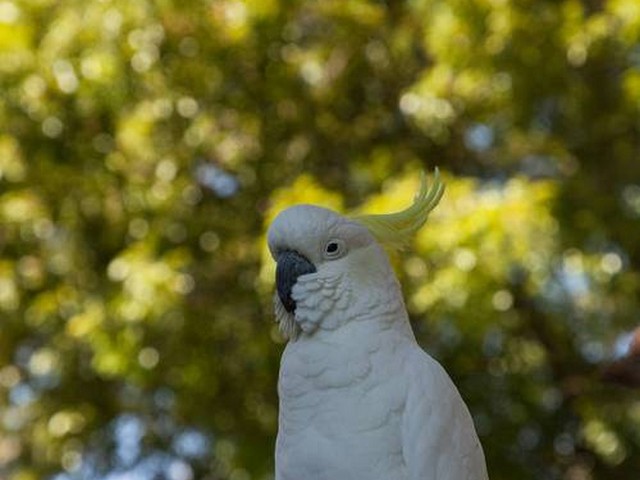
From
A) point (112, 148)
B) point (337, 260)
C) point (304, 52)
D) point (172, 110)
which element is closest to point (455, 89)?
point (304, 52)

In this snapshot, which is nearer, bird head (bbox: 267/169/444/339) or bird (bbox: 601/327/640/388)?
bird head (bbox: 267/169/444/339)

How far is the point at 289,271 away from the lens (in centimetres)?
153

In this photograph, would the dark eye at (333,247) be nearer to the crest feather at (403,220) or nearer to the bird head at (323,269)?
the bird head at (323,269)

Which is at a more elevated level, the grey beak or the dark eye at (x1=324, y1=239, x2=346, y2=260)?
the dark eye at (x1=324, y1=239, x2=346, y2=260)

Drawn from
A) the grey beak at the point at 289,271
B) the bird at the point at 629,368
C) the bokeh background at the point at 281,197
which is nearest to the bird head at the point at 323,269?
the grey beak at the point at 289,271

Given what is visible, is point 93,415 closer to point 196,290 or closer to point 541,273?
point 196,290

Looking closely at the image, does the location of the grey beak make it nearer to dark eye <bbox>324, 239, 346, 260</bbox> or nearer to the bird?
dark eye <bbox>324, 239, 346, 260</bbox>

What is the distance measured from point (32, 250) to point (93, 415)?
2.46 feet

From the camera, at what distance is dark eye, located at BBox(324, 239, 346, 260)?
153cm

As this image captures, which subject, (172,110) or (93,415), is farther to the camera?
(93,415)

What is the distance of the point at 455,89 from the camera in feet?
12.2

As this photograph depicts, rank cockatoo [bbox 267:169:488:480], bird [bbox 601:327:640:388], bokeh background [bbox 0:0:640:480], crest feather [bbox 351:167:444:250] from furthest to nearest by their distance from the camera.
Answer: bokeh background [bbox 0:0:640:480] → bird [bbox 601:327:640:388] → crest feather [bbox 351:167:444:250] → cockatoo [bbox 267:169:488:480]

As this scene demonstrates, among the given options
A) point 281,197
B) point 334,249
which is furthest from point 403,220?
point 281,197

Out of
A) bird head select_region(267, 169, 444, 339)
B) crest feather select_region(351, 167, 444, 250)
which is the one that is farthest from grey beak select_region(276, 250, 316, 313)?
crest feather select_region(351, 167, 444, 250)
